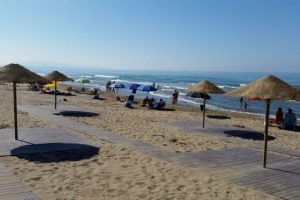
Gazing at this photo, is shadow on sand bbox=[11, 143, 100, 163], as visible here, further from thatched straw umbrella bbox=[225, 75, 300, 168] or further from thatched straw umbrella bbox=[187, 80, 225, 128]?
thatched straw umbrella bbox=[187, 80, 225, 128]

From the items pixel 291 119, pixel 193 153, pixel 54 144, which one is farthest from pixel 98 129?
pixel 291 119

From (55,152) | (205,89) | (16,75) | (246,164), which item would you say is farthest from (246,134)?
(16,75)

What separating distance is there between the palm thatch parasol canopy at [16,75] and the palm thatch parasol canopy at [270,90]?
19.4 ft

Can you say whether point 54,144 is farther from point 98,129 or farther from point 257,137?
point 257,137

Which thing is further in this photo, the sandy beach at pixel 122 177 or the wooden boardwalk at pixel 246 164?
the wooden boardwalk at pixel 246 164

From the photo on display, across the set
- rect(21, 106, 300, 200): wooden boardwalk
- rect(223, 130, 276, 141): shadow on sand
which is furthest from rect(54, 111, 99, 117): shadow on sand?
rect(223, 130, 276, 141): shadow on sand

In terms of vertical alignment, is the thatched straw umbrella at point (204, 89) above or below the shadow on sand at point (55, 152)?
above

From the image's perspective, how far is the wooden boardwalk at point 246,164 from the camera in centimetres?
798

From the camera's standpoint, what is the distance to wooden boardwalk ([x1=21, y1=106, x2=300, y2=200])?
26.2 feet

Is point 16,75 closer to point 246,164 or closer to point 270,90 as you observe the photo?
point 246,164

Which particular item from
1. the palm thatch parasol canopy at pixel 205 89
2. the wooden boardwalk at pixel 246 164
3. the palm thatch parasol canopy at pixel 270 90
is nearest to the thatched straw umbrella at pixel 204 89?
the palm thatch parasol canopy at pixel 205 89

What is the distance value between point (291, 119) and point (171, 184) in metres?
12.3

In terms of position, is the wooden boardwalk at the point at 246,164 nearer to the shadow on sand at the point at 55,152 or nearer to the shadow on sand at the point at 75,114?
the shadow on sand at the point at 55,152

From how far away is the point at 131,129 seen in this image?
1445 centimetres
